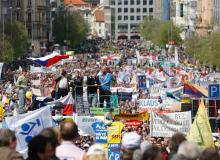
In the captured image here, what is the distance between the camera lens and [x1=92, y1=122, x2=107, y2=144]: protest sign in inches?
692

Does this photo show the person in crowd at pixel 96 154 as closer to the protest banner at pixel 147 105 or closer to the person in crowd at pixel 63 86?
the person in crowd at pixel 63 86

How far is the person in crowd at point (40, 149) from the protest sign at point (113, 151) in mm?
7701

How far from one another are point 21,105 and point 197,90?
586 centimetres

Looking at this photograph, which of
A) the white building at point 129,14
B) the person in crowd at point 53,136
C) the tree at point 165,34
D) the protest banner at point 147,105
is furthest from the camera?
the white building at point 129,14

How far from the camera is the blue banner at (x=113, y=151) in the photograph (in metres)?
16.8

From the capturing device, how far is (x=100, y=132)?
17.8m

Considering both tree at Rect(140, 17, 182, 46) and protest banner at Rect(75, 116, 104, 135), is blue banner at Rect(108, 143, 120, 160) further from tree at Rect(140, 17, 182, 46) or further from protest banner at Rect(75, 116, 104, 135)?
tree at Rect(140, 17, 182, 46)

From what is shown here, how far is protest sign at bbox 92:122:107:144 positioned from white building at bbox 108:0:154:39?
175m

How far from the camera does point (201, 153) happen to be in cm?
949

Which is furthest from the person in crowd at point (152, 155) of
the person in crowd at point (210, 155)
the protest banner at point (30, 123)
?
the protest banner at point (30, 123)

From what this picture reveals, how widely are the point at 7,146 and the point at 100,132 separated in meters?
8.34

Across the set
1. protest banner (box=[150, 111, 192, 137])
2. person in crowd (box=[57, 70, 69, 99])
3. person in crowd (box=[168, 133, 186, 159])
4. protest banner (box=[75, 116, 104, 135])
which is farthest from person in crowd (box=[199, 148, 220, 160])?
person in crowd (box=[57, 70, 69, 99])

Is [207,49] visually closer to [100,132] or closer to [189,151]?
[100,132]

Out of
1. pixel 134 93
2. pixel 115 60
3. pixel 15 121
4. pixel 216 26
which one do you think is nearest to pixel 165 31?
pixel 216 26
